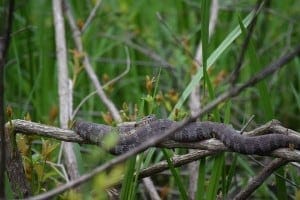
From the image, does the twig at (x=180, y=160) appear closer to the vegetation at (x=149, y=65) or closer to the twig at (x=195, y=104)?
the vegetation at (x=149, y=65)

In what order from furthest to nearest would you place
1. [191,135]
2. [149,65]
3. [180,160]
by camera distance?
[149,65], [180,160], [191,135]

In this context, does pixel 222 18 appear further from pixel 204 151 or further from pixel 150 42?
pixel 204 151

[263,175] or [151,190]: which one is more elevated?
[263,175]

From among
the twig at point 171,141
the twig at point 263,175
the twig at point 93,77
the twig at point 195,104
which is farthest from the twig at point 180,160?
the twig at point 93,77

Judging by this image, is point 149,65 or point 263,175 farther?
point 149,65

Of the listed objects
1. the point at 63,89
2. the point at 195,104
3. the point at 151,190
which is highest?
the point at 63,89

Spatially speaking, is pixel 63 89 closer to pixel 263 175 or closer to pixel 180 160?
pixel 180 160

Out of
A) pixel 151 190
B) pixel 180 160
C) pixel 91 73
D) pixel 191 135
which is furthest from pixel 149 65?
pixel 191 135

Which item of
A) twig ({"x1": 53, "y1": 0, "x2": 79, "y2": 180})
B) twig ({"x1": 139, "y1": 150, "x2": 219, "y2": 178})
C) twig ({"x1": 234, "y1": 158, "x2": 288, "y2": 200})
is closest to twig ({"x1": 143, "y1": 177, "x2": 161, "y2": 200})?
twig ({"x1": 53, "y1": 0, "x2": 79, "y2": 180})
